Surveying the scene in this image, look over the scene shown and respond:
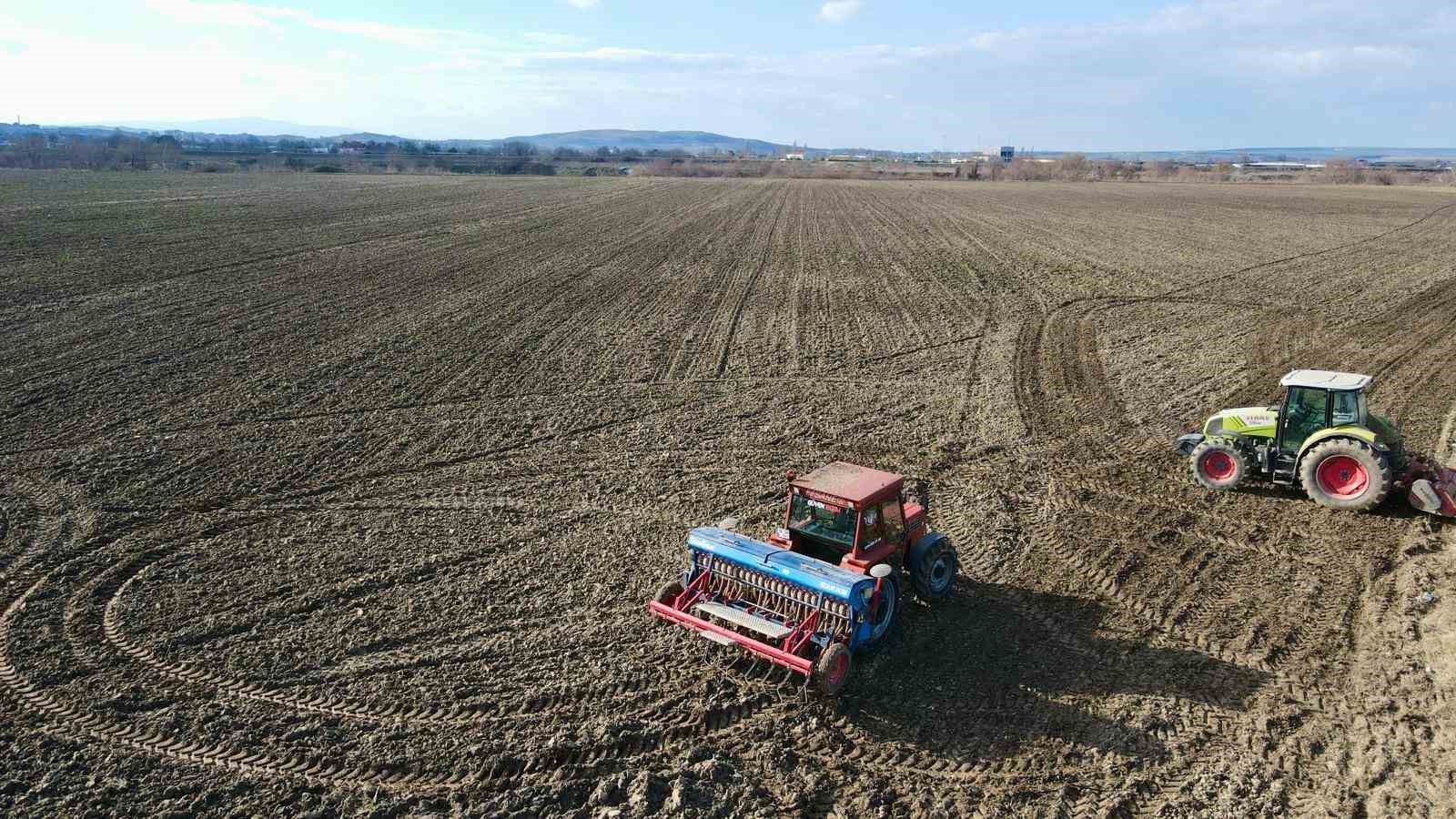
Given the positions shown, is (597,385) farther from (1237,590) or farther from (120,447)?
(1237,590)

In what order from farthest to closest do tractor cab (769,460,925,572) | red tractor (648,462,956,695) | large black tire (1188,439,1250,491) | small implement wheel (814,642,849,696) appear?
large black tire (1188,439,1250,491) < tractor cab (769,460,925,572) < red tractor (648,462,956,695) < small implement wheel (814,642,849,696)

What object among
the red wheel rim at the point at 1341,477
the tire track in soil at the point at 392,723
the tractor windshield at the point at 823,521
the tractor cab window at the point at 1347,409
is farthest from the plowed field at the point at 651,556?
the tractor cab window at the point at 1347,409

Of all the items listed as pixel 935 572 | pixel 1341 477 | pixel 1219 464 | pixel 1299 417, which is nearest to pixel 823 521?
pixel 935 572

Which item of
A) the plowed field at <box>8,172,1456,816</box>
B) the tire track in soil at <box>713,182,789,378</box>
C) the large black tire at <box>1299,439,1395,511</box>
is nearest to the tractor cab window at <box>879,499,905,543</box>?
the plowed field at <box>8,172,1456,816</box>

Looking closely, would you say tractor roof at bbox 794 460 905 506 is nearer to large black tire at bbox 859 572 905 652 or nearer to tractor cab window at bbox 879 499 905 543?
tractor cab window at bbox 879 499 905 543

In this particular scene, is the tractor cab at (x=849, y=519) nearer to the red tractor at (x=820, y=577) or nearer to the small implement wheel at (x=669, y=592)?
the red tractor at (x=820, y=577)

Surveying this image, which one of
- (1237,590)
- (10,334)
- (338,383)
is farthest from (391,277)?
(1237,590)
